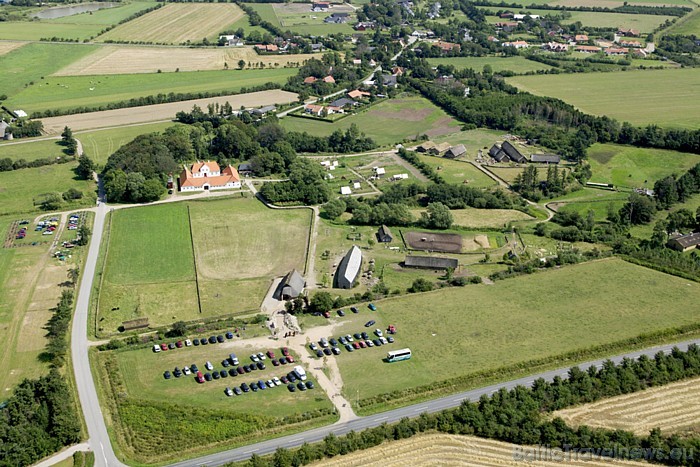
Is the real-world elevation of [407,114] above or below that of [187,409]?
above

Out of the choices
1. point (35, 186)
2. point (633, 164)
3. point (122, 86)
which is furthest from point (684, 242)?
point (122, 86)

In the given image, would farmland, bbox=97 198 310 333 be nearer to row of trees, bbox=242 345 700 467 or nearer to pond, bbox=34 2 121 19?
row of trees, bbox=242 345 700 467

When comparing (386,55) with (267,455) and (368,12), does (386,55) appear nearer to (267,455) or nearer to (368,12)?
(368,12)

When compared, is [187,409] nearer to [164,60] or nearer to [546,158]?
[546,158]

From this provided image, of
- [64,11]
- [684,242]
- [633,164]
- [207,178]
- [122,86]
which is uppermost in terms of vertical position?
[64,11]

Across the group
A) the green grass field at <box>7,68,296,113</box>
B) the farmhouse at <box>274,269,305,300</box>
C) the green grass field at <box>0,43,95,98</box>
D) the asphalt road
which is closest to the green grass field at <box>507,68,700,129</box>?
the green grass field at <box>7,68,296,113</box>

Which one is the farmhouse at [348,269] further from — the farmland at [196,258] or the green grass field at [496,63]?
the green grass field at [496,63]

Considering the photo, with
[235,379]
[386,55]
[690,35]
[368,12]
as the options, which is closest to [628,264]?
[235,379]
